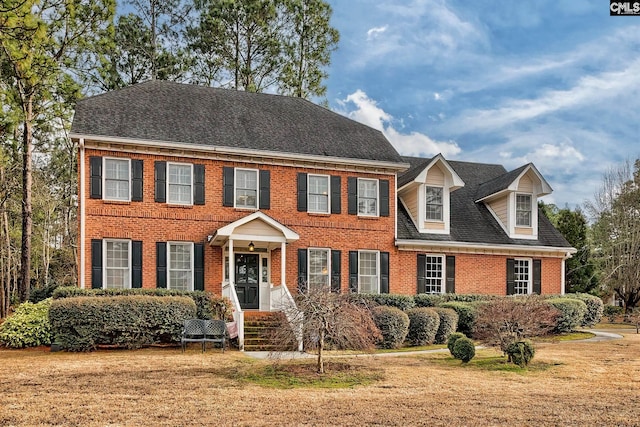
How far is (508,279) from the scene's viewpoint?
2427cm

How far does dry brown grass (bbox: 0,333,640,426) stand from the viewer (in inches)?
338

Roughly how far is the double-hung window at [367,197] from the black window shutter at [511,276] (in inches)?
242

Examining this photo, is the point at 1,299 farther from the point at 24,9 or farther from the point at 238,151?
the point at 24,9

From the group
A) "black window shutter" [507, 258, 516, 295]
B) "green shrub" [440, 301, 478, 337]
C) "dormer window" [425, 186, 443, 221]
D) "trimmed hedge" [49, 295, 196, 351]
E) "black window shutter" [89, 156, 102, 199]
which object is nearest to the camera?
"trimmed hedge" [49, 295, 196, 351]

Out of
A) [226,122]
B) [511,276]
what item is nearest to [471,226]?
[511,276]

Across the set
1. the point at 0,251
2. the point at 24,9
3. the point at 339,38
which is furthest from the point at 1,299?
the point at 24,9

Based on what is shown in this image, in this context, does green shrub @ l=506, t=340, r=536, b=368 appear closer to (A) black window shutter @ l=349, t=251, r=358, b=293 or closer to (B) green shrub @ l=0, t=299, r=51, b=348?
(A) black window shutter @ l=349, t=251, r=358, b=293

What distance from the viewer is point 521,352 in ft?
43.9

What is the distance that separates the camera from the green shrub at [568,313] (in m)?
21.4

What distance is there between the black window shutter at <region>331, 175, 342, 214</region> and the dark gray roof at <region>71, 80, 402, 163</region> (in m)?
0.91

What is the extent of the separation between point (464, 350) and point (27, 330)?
12.0m

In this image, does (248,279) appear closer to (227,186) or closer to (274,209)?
(274,209)

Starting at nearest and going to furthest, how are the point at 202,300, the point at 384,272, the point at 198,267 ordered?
the point at 202,300, the point at 198,267, the point at 384,272
